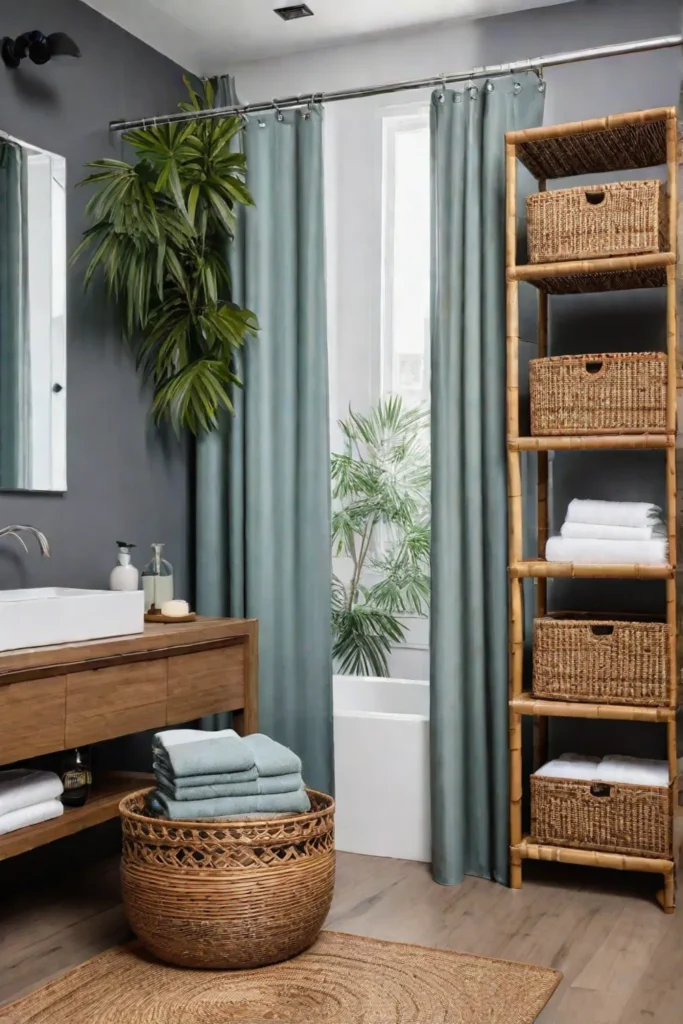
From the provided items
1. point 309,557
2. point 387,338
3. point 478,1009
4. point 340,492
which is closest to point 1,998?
point 478,1009

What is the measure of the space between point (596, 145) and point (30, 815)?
2.22 metres

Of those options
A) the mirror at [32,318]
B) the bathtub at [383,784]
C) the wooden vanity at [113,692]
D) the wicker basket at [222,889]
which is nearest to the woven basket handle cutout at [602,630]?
the bathtub at [383,784]

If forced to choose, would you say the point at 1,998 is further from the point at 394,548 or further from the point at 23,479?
the point at 394,548

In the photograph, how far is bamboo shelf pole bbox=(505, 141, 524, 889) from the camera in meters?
2.95

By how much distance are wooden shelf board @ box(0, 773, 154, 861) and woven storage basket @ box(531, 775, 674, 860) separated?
1036 mm

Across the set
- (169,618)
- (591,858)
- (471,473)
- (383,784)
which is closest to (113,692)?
(169,618)

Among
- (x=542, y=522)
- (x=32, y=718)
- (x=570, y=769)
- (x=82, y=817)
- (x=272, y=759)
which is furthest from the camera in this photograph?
(x=542, y=522)

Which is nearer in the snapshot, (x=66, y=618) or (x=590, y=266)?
(x=66, y=618)

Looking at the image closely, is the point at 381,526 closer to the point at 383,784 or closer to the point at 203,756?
the point at 383,784

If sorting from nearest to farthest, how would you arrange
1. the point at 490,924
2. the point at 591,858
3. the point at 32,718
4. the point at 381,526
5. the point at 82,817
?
the point at 32,718, the point at 82,817, the point at 490,924, the point at 591,858, the point at 381,526

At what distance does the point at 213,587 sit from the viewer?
3.44 metres

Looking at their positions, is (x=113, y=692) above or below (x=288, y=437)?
below

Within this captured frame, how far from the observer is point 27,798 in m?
2.41

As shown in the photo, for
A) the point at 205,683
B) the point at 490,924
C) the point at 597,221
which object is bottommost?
the point at 490,924
